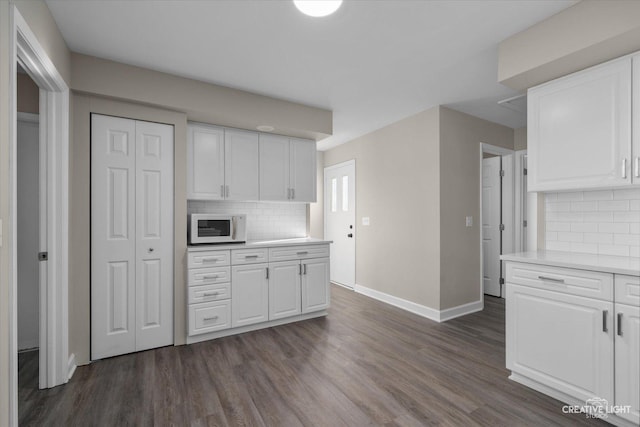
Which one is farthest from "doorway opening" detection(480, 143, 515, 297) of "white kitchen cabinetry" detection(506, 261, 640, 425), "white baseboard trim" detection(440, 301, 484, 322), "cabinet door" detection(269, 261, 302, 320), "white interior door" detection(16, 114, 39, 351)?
"white interior door" detection(16, 114, 39, 351)

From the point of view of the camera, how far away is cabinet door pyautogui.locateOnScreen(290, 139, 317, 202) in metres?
3.94

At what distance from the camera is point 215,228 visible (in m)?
3.33

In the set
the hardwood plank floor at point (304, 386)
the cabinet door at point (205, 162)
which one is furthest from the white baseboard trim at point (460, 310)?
the cabinet door at point (205, 162)

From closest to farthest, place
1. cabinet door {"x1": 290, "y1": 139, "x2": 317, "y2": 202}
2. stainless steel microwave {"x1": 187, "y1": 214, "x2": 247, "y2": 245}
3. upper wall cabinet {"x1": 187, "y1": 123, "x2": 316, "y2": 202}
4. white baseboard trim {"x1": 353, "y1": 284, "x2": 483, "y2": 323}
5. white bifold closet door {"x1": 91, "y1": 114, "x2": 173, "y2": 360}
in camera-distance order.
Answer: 1. white bifold closet door {"x1": 91, "y1": 114, "x2": 173, "y2": 360}
2. stainless steel microwave {"x1": 187, "y1": 214, "x2": 247, "y2": 245}
3. upper wall cabinet {"x1": 187, "y1": 123, "x2": 316, "y2": 202}
4. white baseboard trim {"x1": 353, "y1": 284, "x2": 483, "y2": 323}
5. cabinet door {"x1": 290, "y1": 139, "x2": 317, "y2": 202}

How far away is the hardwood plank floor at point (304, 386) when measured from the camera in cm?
190

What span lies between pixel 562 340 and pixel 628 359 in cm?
32

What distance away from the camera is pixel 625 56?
77.0 inches

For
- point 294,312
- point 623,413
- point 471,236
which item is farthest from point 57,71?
point 471,236

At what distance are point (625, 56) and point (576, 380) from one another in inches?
81.5

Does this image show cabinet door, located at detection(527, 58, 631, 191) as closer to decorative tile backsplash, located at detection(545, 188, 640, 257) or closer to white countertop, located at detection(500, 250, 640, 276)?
decorative tile backsplash, located at detection(545, 188, 640, 257)

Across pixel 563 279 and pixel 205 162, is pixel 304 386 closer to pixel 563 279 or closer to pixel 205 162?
pixel 563 279

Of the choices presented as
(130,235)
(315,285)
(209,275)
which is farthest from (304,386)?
(130,235)

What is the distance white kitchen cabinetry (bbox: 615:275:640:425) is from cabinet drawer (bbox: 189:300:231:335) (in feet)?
9.84

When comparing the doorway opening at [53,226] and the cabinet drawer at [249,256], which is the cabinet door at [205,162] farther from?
the doorway opening at [53,226]
